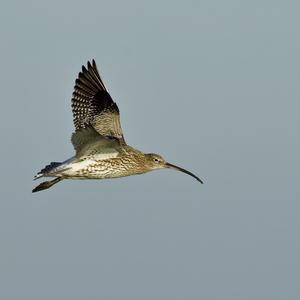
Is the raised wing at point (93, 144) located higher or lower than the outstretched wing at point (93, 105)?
lower

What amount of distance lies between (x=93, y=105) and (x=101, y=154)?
232cm

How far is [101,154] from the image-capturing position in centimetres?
2325

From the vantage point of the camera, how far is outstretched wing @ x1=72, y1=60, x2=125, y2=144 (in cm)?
2381

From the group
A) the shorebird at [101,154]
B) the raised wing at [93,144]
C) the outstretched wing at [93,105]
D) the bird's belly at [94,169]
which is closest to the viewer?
the raised wing at [93,144]

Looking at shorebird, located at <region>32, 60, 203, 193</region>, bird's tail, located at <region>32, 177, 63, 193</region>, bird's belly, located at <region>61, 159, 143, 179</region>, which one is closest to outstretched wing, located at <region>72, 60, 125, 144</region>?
shorebird, located at <region>32, 60, 203, 193</region>

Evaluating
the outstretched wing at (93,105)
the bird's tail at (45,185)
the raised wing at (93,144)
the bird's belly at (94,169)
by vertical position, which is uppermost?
the outstretched wing at (93,105)

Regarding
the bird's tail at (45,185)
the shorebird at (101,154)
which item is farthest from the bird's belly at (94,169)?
the bird's tail at (45,185)

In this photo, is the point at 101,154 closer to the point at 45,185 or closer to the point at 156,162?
the point at 156,162

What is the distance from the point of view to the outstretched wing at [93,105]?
78.1ft

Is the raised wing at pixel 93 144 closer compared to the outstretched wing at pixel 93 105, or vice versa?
the raised wing at pixel 93 144

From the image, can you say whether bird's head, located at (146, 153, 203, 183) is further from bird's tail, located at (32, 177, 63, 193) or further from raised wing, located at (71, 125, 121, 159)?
bird's tail, located at (32, 177, 63, 193)

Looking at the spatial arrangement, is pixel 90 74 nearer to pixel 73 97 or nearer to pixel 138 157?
pixel 73 97

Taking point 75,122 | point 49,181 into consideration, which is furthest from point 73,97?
point 49,181

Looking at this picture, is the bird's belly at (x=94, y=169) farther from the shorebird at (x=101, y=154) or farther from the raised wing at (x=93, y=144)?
the raised wing at (x=93, y=144)
